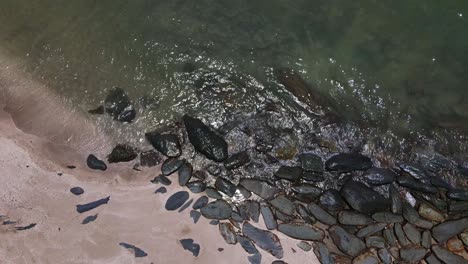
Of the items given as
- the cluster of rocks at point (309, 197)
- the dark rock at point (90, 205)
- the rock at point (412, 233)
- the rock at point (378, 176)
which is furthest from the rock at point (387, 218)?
the dark rock at point (90, 205)

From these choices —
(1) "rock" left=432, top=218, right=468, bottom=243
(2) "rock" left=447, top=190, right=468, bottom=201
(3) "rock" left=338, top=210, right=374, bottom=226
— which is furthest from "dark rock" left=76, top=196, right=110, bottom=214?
(2) "rock" left=447, top=190, right=468, bottom=201

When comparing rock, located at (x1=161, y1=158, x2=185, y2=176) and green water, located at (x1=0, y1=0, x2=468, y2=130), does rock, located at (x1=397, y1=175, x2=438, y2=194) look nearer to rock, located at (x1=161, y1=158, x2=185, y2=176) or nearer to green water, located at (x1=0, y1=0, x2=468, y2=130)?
green water, located at (x1=0, y1=0, x2=468, y2=130)

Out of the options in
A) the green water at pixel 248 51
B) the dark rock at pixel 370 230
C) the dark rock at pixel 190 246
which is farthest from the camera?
the green water at pixel 248 51

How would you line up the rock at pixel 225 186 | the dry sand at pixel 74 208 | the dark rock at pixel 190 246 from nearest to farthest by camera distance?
the dry sand at pixel 74 208, the dark rock at pixel 190 246, the rock at pixel 225 186

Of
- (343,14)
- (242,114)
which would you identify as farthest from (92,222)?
(343,14)

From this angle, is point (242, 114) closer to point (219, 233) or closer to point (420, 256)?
point (219, 233)

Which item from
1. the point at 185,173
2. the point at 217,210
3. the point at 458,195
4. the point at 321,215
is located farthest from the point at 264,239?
the point at 458,195

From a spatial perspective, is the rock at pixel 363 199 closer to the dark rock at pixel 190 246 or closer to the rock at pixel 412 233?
the rock at pixel 412 233
